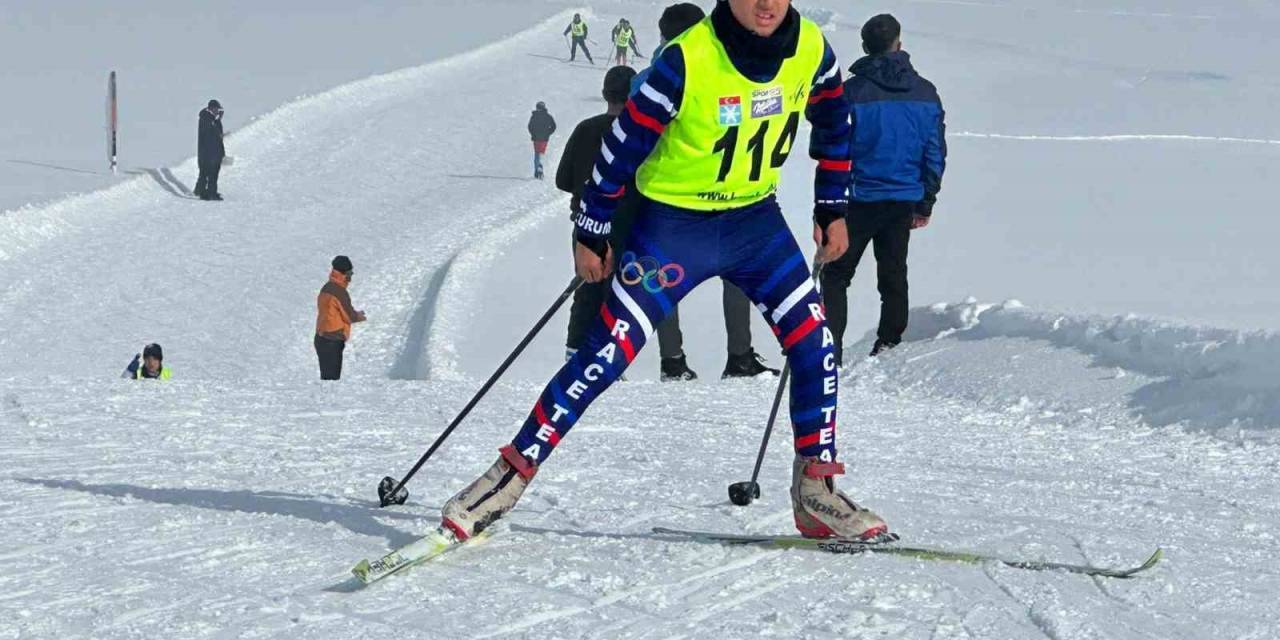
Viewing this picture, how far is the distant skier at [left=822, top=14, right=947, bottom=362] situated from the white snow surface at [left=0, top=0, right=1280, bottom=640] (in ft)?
2.59

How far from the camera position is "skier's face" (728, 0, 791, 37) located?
4301 mm

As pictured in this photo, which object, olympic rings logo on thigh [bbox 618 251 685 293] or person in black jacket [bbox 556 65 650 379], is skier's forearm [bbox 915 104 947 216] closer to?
person in black jacket [bbox 556 65 650 379]

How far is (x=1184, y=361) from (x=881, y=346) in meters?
2.38

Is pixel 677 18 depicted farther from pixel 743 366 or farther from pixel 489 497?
pixel 489 497

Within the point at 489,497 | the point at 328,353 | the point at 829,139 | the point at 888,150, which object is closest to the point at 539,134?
the point at 328,353

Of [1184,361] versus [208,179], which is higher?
[208,179]

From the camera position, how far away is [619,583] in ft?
14.6

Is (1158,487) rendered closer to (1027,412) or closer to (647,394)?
(1027,412)

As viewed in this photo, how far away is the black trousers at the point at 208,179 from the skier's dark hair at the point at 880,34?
1589cm

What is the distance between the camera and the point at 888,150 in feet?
29.8

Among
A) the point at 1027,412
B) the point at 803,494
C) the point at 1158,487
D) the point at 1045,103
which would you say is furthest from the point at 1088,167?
the point at 803,494

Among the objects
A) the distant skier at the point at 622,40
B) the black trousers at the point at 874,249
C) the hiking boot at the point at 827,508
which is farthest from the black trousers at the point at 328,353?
the distant skier at the point at 622,40

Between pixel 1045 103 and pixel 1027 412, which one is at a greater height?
pixel 1045 103

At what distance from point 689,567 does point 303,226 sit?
1849 cm
